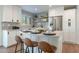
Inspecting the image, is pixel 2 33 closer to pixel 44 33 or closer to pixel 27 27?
pixel 27 27

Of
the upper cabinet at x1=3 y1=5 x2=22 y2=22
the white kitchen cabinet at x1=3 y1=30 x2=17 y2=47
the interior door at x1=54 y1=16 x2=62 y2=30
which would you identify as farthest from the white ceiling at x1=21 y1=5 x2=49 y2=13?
the white kitchen cabinet at x1=3 y1=30 x2=17 y2=47

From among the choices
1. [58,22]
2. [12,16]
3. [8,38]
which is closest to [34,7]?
[12,16]

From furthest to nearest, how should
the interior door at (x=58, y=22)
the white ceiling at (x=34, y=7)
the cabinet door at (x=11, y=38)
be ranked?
the interior door at (x=58, y=22) < the cabinet door at (x=11, y=38) < the white ceiling at (x=34, y=7)

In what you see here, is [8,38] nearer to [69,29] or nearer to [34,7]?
[34,7]

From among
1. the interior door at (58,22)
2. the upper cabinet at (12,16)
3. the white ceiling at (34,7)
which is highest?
the white ceiling at (34,7)

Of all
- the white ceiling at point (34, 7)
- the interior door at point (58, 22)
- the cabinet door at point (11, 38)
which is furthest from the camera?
the interior door at point (58, 22)

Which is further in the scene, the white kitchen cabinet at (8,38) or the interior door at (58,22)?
the interior door at (58,22)

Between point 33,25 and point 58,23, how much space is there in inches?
19.1

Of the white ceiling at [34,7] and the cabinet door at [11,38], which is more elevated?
the white ceiling at [34,7]

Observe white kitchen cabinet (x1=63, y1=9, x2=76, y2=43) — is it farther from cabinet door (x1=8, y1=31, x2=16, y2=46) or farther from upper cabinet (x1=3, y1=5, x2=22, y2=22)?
cabinet door (x1=8, y1=31, x2=16, y2=46)

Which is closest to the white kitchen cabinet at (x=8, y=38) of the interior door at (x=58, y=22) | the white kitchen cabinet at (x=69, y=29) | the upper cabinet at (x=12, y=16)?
the upper cabinet at (x=12, y=16)

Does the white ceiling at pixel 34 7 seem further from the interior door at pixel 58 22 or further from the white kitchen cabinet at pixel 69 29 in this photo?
the white kitchen cabinet at pixel 69 29

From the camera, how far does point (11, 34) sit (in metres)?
1.74

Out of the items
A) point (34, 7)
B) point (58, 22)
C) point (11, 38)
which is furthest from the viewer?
point (58, 22)
